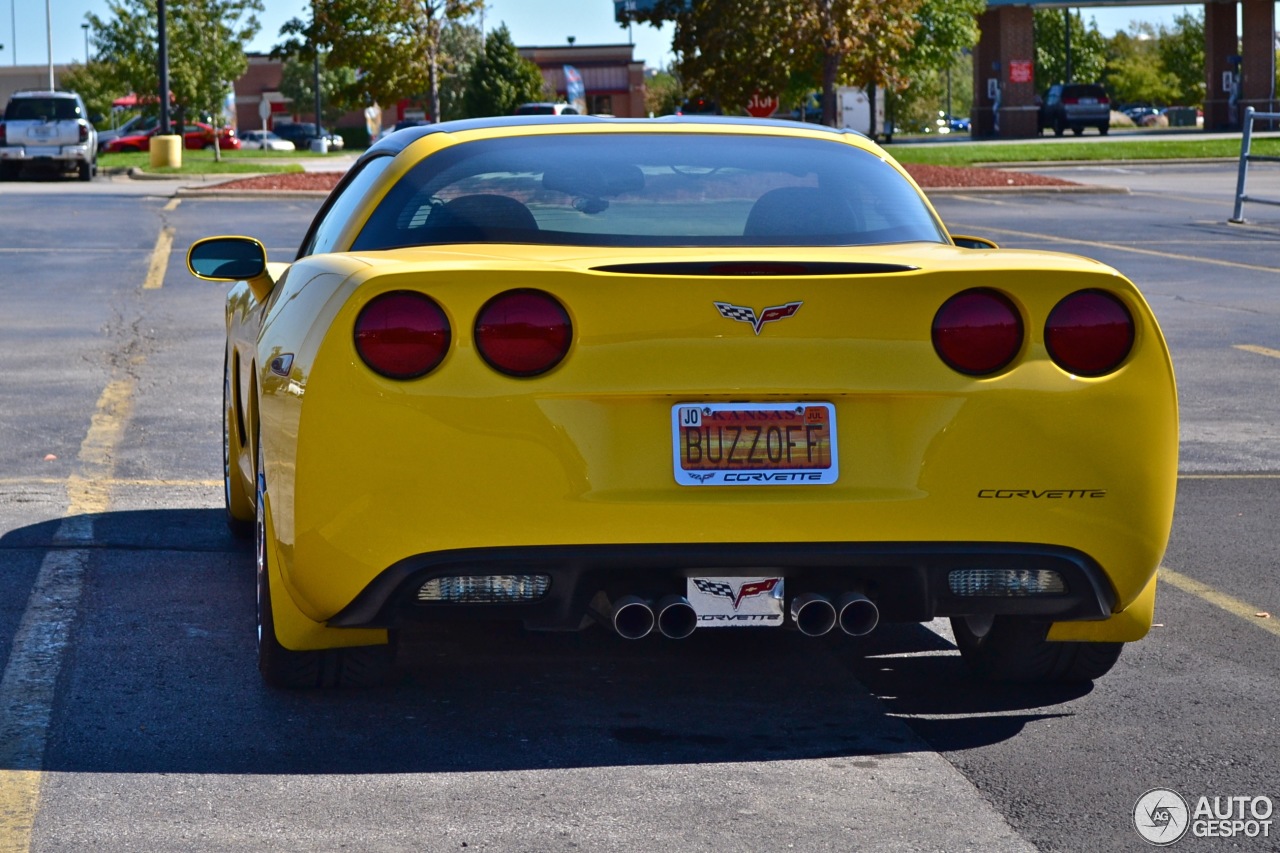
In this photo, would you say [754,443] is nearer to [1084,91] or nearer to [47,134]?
[47,134]

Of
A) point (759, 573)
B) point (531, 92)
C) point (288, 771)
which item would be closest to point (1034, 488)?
point (759, 573)

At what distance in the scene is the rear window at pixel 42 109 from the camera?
116ft

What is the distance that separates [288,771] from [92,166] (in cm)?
3378

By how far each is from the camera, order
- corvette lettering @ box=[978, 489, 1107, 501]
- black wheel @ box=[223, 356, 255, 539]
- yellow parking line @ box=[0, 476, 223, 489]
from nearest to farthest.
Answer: corvette lettering @ box=[978, 489, 1107, 501] < black wheel @ box=[223, 356, 255, 539] < yellow parking line @ box=[0, 476, 223, 489]

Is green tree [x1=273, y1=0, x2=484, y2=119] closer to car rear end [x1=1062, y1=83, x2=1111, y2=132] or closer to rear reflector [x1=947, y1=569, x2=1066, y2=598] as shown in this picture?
car rear end [x1=1062, y1=83, x2=1111, y2=132]

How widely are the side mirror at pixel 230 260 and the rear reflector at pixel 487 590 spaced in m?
1.77

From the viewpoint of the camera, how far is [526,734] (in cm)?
421

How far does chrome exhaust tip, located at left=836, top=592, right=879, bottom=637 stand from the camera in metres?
4.07

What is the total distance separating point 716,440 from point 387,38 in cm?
3848

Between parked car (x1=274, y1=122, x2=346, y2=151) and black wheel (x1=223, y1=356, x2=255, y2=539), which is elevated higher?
parked car (x1=274, y1=122, x2=346, y2=151)

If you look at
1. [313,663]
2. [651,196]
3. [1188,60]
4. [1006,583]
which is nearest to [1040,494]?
[1006,583]

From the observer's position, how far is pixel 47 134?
34625 millimetres

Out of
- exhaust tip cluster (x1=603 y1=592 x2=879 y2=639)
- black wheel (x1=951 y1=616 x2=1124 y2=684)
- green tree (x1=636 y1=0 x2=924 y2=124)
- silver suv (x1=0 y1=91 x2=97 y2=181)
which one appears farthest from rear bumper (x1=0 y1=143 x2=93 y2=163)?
exhaust tip cluster (x1=603 y1=592 x2=879 y2=639)

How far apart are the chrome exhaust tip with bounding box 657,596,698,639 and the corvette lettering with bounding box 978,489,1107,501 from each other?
2.28 feet
